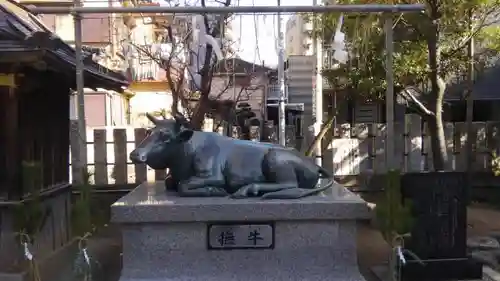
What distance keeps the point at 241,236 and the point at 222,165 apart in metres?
0.76

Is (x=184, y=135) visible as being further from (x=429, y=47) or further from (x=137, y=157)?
(x=429, y=47)

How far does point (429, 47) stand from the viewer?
9.19m

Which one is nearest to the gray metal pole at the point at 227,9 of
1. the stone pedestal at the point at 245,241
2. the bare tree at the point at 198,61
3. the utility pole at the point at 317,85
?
the bare tree at the point at 198,61

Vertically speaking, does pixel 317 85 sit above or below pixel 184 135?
above

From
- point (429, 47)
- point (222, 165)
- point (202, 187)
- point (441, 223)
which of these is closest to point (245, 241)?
point (202, 187)

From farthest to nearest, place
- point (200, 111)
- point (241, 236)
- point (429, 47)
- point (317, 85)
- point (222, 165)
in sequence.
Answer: point (317, 85), point (200, 111), point (429, 47), point (222, 165), point (241, 236)

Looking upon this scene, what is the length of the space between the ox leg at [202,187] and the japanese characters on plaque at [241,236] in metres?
0.38

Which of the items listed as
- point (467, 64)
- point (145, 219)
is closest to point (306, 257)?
point (145, 219)

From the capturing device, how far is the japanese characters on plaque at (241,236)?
193 inches

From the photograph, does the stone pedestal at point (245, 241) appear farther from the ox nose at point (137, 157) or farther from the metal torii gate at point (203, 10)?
the metal torii gate at point (203, 10)

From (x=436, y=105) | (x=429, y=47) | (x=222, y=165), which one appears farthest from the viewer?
(x=436, y=105)

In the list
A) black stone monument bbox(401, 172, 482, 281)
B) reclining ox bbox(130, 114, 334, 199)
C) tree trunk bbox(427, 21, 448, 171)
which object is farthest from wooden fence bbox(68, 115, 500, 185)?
reclining ox bbox(130, 114, 334, 199)

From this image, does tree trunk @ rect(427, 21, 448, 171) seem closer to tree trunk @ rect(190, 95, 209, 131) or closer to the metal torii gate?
the metal torii gate

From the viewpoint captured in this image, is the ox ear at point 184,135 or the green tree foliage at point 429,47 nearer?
the ox ear at point 184,135
